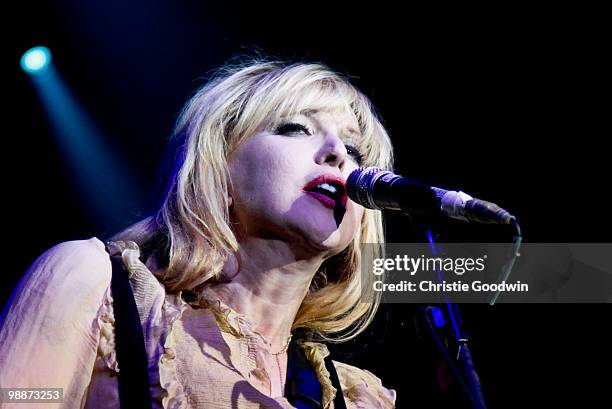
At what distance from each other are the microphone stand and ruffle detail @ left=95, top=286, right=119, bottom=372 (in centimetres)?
86

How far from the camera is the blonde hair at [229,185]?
2072 millimetres

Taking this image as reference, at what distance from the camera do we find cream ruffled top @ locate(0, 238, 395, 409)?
1622 mm

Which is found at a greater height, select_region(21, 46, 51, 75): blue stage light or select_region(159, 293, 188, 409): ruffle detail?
select_region(21, 46, 51, 75): blue stage light

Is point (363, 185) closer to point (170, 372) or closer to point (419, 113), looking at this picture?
point (170, 372)

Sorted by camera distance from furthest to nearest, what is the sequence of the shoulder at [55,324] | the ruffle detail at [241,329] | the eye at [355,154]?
1. the eye at [355,154]
2. the ruffle detail at [241,329]
3. the shoulder at [55,324]

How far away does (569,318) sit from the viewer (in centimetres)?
295

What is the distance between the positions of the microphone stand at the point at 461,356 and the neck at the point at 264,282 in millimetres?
710

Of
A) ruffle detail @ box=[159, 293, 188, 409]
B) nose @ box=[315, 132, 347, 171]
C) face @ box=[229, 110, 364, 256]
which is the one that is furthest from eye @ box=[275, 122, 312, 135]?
ruffle detail @ box=[159, 293, 188, 409]

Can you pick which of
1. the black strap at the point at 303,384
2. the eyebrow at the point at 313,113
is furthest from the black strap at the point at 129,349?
the eyebrow at the point at 313,113

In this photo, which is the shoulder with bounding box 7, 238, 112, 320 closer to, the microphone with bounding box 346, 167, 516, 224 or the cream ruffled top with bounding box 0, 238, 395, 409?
the cream ruffled top with bounding box 0, 238, 395, 409

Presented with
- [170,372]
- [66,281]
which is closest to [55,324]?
[66,281]

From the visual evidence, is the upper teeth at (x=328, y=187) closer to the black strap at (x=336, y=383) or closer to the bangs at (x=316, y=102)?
the bangs at (x=316, y=102)

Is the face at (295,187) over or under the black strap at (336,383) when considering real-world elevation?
over

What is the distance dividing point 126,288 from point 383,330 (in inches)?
59.5
